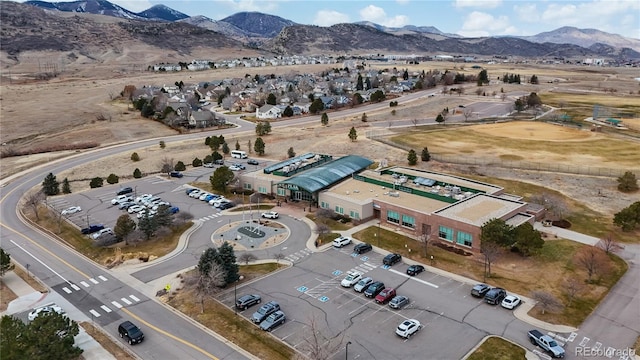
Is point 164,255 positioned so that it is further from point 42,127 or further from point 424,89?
point 424,89

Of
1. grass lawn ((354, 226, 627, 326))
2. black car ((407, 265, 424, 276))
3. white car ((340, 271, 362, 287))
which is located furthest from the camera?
black car ((407, 265, 424, 276))

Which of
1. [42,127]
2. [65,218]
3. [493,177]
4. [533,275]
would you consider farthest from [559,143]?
[42,127]

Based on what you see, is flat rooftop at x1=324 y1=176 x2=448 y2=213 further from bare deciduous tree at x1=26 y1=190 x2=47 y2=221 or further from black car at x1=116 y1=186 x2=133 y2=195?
bare deciduous tree at x1=26 y1=190 x2=47 y2=221

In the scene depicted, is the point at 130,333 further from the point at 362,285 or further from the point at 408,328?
the point at 408,328

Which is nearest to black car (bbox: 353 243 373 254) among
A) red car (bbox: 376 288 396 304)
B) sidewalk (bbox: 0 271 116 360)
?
red car (bbox: 376 288 396 304)

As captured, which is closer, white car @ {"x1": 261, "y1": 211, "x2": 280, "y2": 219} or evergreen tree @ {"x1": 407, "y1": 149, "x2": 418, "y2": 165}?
white car @ {"x1": 261, "y1": 211, "x2": 280, "y2": 219}

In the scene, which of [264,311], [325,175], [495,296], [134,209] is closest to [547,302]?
[495,296]
